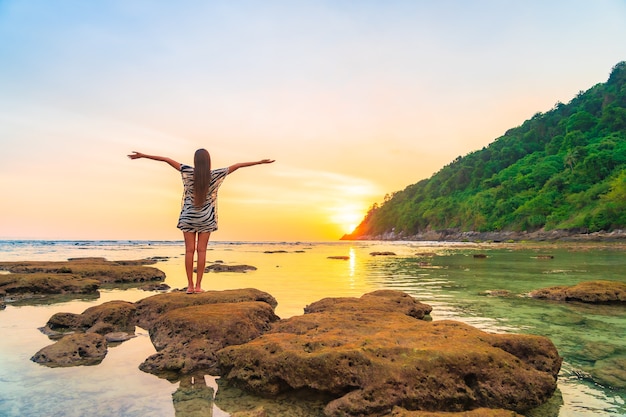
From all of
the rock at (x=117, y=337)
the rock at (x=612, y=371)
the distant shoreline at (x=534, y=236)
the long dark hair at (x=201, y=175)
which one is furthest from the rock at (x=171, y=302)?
the distant shoreline at (x=534, y=236)

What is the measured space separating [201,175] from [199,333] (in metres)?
3.48

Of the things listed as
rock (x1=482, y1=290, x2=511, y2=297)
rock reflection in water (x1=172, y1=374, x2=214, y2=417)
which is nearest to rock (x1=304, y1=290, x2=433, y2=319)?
rock reflection in water (x1=172, y1=374, x2=214, y2=417)

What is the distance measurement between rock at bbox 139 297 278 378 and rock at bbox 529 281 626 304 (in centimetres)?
821

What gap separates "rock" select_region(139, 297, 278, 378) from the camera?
496 cm

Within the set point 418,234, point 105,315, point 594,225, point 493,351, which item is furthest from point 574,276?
point 418,234

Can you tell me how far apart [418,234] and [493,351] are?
155573mm

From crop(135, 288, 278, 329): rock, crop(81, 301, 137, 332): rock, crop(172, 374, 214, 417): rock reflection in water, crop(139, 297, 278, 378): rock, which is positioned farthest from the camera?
crop(135, 288, 278, 329): rock

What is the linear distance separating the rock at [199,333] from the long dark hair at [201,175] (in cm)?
236

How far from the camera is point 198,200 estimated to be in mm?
8023

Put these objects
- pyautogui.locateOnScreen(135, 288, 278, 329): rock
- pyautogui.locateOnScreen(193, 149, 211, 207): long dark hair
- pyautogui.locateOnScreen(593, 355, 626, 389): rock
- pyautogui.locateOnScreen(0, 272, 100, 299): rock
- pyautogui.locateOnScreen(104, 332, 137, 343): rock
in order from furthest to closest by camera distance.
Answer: pyautogui.locateOnScreen(0, 272, 100, 299): rock, pyautogui.locateOnScreen(193, 149, 211, 207): long dark hair, pyautogui.locateOnScreen(135, 288, 278, 329): rock, pyautogui.locateOnScreen(104, 332, 137, 343): rock, pyautogui.locateOnScreen(593, 355, 626, 389): rock

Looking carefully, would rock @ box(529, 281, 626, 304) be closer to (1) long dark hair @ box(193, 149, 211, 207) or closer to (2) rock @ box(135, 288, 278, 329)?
(2) rock @ box(135, 288, 278, 329)

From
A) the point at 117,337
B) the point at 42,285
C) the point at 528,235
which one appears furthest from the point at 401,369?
the point at 528,235

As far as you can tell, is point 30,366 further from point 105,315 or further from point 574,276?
point 574,276

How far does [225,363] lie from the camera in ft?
15.6
